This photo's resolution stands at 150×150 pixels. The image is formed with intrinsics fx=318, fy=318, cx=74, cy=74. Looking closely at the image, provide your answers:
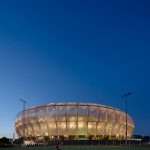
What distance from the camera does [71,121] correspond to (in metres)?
Result: 111

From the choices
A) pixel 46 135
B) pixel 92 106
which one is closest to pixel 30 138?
pixel 46 135

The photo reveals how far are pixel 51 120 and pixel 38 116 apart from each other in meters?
5.72

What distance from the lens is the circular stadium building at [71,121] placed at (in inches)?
4380

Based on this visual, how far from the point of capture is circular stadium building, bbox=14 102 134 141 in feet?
365

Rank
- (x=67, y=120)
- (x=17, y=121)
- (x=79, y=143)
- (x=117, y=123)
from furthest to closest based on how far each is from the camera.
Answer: (x=17, y=121) → (x=117, y=123) → (x=67, y=120) → (x=79, y=143)

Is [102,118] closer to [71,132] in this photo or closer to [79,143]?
[71,132]

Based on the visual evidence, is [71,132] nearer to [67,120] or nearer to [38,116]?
[67,120]

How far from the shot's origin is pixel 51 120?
112188mm

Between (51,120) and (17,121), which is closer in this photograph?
(51,120)

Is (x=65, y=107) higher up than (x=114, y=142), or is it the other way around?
(x=65, y=107)

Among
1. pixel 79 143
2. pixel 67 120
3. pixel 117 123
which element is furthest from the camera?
pixel 117 123

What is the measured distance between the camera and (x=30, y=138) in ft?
394

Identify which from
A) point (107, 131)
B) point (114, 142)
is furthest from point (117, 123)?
point (114, 142)

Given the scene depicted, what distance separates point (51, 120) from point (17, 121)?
22.0 metres
